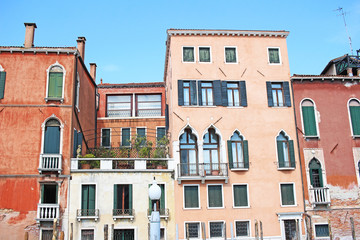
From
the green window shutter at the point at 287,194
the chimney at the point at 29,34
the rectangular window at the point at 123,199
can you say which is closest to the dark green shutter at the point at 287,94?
the green window shutter at the point at 287,194

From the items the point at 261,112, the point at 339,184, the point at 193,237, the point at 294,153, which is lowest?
the point at 193,237

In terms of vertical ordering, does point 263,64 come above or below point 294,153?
above

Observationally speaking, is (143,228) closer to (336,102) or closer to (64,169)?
(64,169)

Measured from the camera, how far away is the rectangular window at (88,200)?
18.6m

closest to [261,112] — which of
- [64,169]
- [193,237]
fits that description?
[193,237]

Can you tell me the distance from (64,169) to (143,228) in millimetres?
4934

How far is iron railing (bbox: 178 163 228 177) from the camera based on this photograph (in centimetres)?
1962

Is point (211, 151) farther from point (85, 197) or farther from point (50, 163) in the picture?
point (50, 163)

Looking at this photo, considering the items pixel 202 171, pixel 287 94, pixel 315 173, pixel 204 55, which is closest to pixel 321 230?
pixel 315 173

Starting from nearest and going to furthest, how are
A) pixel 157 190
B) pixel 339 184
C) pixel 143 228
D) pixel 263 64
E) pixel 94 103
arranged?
pixel 157 190 → pixel 143 228 → pixel 339 184 → pixel 263 64 → pixel 94 103

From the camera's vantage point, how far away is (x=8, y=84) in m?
19.8

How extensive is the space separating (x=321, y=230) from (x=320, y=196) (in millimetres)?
1739

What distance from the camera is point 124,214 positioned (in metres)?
18.9

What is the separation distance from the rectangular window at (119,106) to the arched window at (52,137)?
833 centimetres
